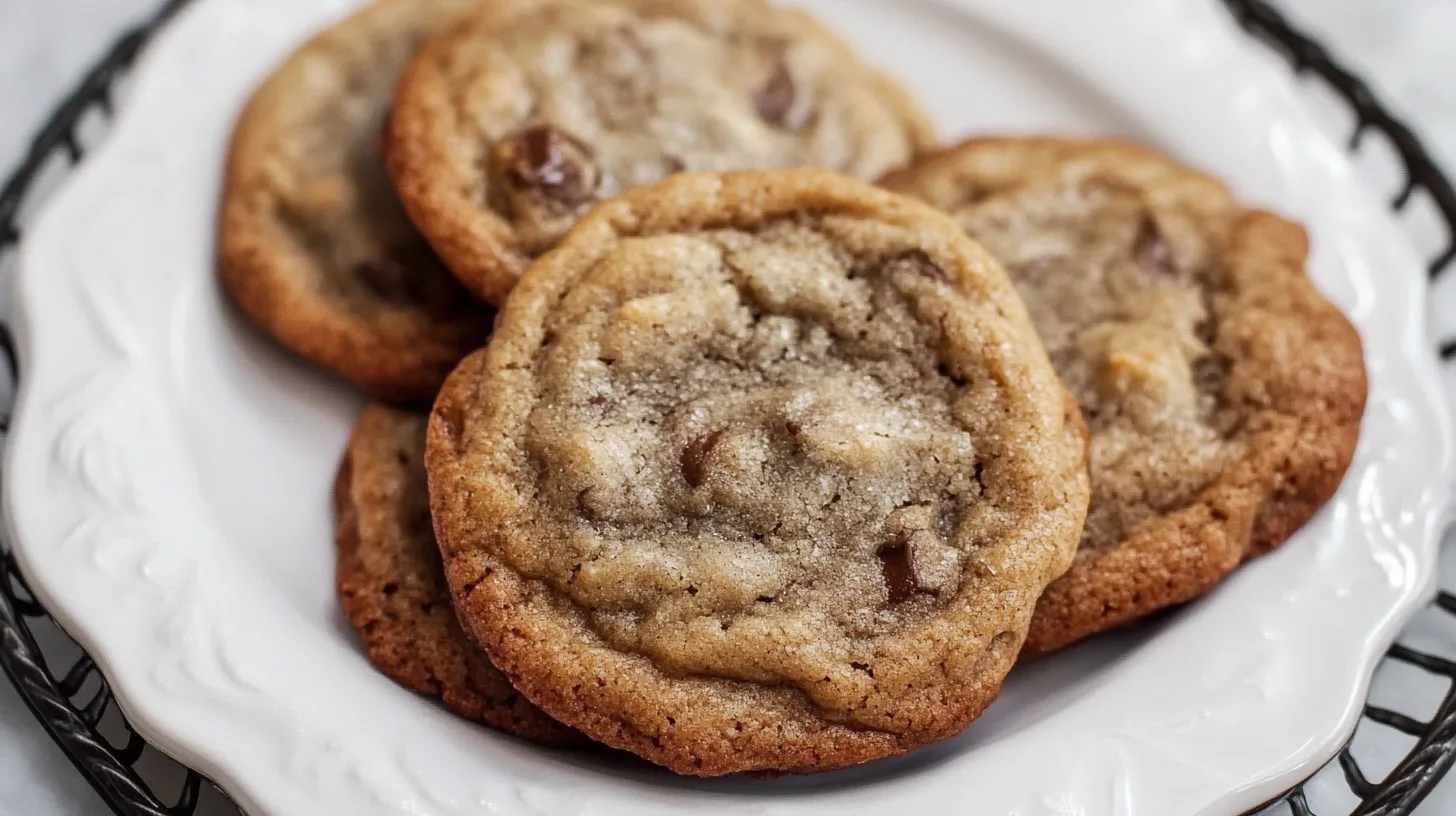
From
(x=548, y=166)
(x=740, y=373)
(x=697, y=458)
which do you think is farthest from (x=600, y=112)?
(x=697, y=458)

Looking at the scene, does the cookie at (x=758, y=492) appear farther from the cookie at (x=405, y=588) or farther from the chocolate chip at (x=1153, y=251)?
Answer: the chocolate chip at (x=1153, y=251)

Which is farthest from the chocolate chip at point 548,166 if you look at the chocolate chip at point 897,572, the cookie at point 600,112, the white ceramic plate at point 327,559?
the chocolate chip at point 897,572

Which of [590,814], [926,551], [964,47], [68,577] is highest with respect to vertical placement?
[964,47]

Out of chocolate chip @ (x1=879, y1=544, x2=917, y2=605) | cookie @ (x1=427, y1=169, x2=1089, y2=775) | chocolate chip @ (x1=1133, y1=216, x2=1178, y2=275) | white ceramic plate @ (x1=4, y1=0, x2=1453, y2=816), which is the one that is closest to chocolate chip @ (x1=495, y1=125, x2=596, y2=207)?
cookie @ (x1=427, y1=169, x2=1089, y2=775)

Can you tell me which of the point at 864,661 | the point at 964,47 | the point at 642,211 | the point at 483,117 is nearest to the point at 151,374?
the point at 483,117

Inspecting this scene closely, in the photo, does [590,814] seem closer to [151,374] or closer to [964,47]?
Result: [151,374]

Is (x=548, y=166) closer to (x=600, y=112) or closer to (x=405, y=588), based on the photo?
(x=600, y=112)
